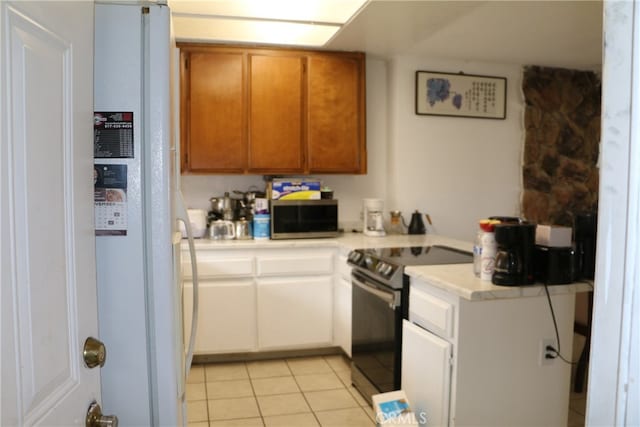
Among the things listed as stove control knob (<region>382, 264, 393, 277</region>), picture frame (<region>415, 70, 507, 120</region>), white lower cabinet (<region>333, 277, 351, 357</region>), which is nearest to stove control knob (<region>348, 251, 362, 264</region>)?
white lower cabinet (<region>333, 277, 351, 357</region>)

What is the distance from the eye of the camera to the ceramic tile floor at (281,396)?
8.57 feet

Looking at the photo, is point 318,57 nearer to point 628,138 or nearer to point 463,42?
point 463,42

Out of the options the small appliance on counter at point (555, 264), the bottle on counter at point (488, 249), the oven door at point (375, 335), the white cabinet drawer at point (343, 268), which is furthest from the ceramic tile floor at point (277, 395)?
the small appliance on counter at point (555, 264)

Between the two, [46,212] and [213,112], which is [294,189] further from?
[46,212]

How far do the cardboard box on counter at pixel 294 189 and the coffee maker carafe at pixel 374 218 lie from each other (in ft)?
1.49

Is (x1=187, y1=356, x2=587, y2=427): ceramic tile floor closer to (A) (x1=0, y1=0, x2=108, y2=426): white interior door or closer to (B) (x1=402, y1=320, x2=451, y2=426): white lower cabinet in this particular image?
(B) (x1=402, y1=320, x2=451, y2=426): white lower cabinet

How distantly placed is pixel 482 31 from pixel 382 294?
6.42ft

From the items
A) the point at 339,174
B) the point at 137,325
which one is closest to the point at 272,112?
the point at 339,174

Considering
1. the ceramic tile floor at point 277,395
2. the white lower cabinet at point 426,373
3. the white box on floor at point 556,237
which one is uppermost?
the white box on floor at point 556,237

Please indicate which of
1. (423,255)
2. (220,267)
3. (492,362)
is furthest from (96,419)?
(220,267)

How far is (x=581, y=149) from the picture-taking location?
441 cm

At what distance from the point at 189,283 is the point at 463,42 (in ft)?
8.43

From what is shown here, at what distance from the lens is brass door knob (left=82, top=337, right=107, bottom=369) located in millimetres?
868

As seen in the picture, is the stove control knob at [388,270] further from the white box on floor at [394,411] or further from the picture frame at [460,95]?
the picture frame at [460,95]
